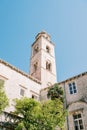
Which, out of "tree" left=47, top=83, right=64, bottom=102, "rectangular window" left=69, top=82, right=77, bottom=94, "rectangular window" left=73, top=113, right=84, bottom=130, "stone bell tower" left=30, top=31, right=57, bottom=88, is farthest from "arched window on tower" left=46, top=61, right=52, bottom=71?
"rectangular window" left=73, top=113, right=84, bottom=130

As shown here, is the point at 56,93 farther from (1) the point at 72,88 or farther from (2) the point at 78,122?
(2) the point at 78,122

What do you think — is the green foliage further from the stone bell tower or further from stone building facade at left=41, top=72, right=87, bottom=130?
the stone bell tower

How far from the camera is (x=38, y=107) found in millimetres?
15141

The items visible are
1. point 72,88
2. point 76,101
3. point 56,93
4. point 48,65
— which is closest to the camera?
point 76,101

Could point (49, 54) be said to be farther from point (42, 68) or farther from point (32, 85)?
point (32, 85)

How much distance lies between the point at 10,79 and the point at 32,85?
3962 mm

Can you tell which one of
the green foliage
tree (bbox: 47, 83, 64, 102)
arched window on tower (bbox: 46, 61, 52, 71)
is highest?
arched window on tower (bbox: 46, 61, 52, 71)

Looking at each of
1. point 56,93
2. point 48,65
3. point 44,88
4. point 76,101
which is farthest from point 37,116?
point 48,65

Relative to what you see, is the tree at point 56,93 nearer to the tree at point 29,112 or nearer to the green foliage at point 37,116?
the green foliage at point 37,116

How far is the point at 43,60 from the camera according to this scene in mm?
33094

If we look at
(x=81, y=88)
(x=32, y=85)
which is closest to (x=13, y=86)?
(x=32, y=85)

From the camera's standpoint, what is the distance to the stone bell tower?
102 ft

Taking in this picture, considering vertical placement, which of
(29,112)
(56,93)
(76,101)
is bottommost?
(29,112)

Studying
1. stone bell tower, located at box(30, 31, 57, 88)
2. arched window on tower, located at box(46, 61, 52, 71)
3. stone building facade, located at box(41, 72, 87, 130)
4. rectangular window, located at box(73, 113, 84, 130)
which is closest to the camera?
rectangular window, located at box(73, 113, 84, 130)
